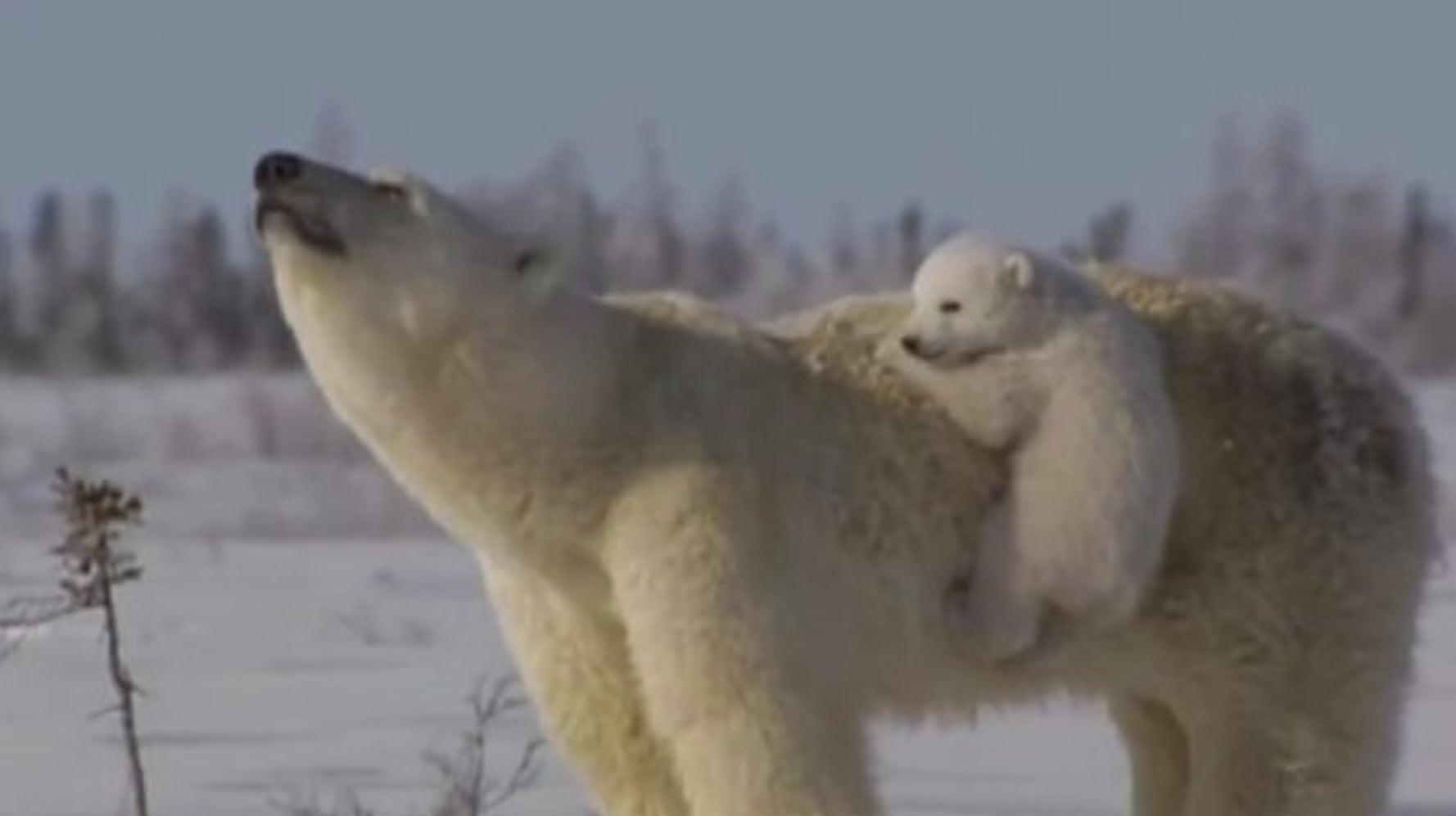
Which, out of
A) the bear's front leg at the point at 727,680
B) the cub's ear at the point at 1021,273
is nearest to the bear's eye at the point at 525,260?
the bear's front leg at the point at 727,680

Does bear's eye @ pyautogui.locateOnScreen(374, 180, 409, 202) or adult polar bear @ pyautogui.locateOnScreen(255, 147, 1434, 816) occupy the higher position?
bear's eye @ pyautogui.locateOnScreen(374, 180, 409, 202)

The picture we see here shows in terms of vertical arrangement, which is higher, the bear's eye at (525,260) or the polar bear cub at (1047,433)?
the bear's eye at (525,260)

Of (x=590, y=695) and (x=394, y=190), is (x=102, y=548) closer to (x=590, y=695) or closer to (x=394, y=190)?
(x=590, y=695)

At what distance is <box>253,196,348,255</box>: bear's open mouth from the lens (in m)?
7.61

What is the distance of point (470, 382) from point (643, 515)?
1.17 feet

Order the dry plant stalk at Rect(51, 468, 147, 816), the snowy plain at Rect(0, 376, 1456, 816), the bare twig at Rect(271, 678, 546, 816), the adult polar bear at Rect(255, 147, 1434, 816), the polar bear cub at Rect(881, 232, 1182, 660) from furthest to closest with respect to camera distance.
→ 1. the snowy plain at Rect(0, 376, 1456, 816)
2. the bare twig at Rect(271, 678, 546, 816)
3. the dry plant stalk at Rect(51, 468, 147, 816)
4. the polar bear cub at Rect(881, 232, 1182, 660)
5. the adult polar bear at Rect(255, 147, 1434, 816)

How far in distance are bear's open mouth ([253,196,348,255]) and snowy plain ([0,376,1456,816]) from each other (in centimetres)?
171

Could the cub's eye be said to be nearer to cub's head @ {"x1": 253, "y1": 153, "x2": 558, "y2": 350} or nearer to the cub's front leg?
cub's head @ {"x1": 253, "y1": 153, "x2": 558, "y2": 350}

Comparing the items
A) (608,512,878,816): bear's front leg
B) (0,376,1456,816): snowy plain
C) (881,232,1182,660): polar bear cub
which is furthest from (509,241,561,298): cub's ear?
(0,376,1456,816): snowy plain

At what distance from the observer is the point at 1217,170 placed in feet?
208

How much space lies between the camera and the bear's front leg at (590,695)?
8117mm

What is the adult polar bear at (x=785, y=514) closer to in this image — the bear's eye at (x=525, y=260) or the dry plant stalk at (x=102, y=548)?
the bear's eye at (x=525, y=260)

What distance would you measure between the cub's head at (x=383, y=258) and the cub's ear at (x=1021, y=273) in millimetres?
823

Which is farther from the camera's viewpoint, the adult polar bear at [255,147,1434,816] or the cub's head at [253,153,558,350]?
the adult polar bear at [255,147,1434,816]
